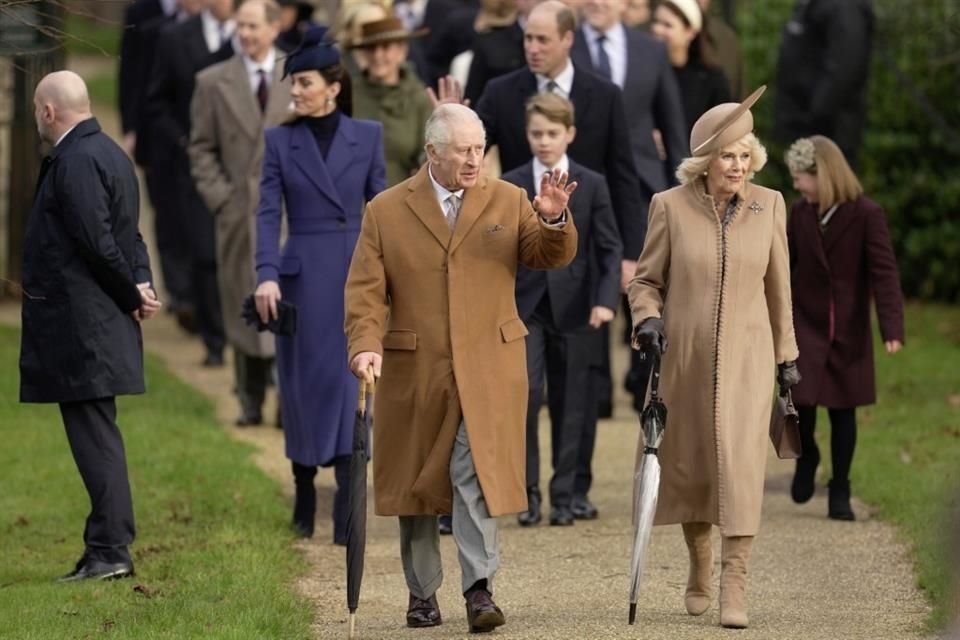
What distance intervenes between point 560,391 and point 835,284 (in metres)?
1.33

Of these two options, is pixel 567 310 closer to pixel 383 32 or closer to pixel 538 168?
pixel 538 168

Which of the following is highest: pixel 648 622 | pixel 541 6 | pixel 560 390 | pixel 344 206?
pixel 541 6

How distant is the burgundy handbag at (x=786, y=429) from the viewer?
8.20 m

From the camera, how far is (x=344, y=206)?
10070 millimetres

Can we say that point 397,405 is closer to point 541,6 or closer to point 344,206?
point 344,206

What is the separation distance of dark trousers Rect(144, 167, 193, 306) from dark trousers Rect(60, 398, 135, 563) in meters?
7.13

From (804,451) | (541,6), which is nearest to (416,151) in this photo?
(541,6)

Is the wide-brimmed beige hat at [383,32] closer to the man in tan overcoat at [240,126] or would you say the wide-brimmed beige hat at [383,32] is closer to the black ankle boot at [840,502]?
the man in tan overcoat at [240,126]

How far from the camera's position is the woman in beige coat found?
26.4 feet

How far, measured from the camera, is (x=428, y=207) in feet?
26.3

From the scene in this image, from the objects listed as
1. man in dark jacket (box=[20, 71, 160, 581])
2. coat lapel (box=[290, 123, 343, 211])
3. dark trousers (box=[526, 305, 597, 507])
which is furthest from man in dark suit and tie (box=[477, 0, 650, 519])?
man in dark jacket (box=[20, 71, 160, 581])

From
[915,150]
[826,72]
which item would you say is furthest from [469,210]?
[915,150]

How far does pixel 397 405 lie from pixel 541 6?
3213 mm

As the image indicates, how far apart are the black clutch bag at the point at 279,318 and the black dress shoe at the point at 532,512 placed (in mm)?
1344
